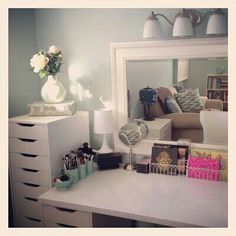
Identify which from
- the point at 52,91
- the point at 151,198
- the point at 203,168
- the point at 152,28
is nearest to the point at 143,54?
the point at 152,28

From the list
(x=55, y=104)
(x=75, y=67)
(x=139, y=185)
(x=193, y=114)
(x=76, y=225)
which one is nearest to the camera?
(x=76, y=225)

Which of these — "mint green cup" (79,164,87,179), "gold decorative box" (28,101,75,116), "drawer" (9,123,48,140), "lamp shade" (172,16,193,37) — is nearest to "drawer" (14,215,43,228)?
"mint green cup" (79,164,87,179)

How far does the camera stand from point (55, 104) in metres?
1.91

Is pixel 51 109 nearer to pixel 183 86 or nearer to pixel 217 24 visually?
pixel 183 86

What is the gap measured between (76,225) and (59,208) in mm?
131

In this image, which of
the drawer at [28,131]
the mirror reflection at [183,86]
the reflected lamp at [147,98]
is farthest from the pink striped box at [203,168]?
the drawer at [28,131]

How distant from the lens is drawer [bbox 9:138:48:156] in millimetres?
1732

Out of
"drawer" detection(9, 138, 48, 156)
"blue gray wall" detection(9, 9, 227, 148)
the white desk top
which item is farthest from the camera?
"blue gray wall" detection(9, 9, 227, 148)

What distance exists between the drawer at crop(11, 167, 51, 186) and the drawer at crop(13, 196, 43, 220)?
12 cm

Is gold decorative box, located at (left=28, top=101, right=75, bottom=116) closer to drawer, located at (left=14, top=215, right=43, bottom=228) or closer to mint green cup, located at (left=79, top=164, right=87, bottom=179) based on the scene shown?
mint green cup, located at (left=79, top=164, right=87, bottom=179)
